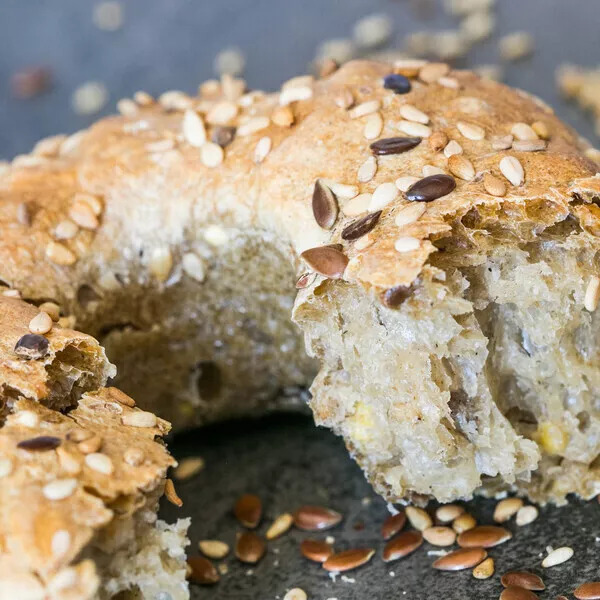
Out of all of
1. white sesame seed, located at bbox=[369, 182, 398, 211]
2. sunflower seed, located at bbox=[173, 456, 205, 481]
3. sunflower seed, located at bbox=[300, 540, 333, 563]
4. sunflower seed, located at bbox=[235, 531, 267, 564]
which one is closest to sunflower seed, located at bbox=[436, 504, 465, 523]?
sunflower seed, located at bbox=[300, 540, 333, 563]

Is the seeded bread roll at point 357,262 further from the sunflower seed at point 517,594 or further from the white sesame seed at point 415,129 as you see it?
the sunflower seed at point 517,594

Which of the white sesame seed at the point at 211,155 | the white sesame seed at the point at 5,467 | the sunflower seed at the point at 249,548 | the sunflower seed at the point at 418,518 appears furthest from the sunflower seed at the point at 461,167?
the white sesame seed at the point at 5,467

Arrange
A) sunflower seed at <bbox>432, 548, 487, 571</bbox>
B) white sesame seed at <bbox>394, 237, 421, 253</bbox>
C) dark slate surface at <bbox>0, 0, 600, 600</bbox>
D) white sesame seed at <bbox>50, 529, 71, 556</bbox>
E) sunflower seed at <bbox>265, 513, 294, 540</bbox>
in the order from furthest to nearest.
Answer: dark slate surface at <bbox>0, 0, 600, 600</bbox> → sunflower seed at <bbox>265, 513, 294, 540</bbox> → sunflower seed at <bbox>432, 548, 487, 571</bbox> → white sesame seed at <bbox>394, 237, 421, 253</bbox> → white sesame seed at <bbox>50, 529, 71, 556</bbox>

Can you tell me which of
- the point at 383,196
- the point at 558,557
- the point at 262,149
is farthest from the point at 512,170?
the point at 558,557

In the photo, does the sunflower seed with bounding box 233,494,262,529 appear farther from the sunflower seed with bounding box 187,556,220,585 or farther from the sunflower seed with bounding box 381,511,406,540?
the sunflower seed with bounding box 381,511,406,540

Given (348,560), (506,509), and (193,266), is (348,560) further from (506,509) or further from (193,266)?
(193,266)

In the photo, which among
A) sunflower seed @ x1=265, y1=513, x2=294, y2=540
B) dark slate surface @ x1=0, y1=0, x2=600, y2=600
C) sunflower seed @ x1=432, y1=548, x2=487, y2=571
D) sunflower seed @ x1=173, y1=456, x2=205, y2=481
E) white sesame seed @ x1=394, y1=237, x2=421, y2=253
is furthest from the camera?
dark slate surface @ x1=0, y1=0, x2=600, y2=600

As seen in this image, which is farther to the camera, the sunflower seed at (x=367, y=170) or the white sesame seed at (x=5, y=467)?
the sunflower seed at (x=367, y=170)
